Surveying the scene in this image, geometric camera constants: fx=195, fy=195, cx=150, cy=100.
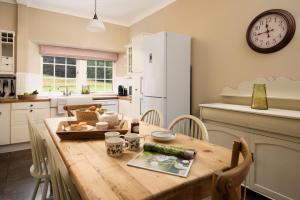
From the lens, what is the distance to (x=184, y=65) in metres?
2.84

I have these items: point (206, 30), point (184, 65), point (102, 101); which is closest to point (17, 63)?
point (102, 101)

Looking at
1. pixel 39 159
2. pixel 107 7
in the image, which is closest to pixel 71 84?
pixel 107 7

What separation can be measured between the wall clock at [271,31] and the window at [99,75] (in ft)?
11.3

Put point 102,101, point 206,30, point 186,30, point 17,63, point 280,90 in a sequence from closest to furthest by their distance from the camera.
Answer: point 280,90, point 206,30, point 186,30, point 17,63, point 102,101

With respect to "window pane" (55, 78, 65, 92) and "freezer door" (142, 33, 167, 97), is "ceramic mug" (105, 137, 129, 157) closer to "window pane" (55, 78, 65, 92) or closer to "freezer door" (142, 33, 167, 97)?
"freezer door" (142, 33, 167, 97)

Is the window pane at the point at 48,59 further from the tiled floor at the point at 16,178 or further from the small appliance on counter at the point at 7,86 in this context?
the tiled floor at the point at 16,178

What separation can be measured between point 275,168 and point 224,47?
1542 millimetres

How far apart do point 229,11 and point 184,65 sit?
0.88 meters

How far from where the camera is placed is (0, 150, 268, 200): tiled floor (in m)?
1.94

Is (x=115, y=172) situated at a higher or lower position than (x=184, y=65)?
lower

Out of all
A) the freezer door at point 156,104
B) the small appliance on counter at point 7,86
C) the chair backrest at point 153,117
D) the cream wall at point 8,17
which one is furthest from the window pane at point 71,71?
the chair backrest at point 153,117

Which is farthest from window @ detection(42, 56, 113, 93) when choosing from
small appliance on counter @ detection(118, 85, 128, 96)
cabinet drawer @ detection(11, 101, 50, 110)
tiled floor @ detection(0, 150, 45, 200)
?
tiled floor @ detection(0, 150, 45, 200)

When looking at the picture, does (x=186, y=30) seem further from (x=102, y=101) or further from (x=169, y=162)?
(x=169, y=162)

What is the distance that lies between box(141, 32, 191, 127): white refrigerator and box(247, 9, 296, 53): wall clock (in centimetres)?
90
